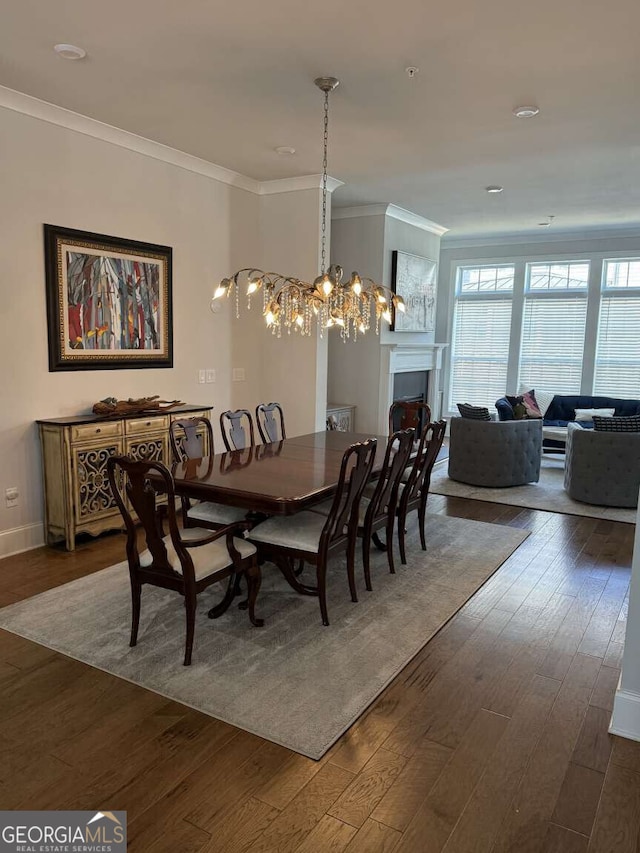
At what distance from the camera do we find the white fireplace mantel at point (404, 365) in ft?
23.6

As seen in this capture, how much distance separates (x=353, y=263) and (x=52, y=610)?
5.16 m

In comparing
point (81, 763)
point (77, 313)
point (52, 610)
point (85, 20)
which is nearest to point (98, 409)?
point (77, 313)

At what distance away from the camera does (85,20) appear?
295 cm

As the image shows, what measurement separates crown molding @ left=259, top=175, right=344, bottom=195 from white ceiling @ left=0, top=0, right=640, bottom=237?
13 cm

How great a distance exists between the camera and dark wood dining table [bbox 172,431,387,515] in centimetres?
302

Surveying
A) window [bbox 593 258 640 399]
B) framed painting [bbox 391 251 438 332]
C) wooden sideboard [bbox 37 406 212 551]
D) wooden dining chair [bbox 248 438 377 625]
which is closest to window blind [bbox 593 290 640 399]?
window [bbox 593 258 640 399]

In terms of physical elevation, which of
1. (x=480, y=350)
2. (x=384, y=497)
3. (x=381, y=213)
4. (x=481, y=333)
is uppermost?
(x=381, y=213)

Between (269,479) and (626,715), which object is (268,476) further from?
(626,715)

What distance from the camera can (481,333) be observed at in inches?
363

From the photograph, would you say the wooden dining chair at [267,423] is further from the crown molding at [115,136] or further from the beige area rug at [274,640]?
the crown molding at [115,136]

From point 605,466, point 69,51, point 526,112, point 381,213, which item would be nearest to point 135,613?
point 69,51

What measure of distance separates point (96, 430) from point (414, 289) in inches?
184

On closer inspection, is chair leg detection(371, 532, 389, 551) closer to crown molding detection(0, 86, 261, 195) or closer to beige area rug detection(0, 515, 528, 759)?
beige area rug detection(0, 515, 528, 759)

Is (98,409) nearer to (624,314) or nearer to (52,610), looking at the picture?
(52,610)
